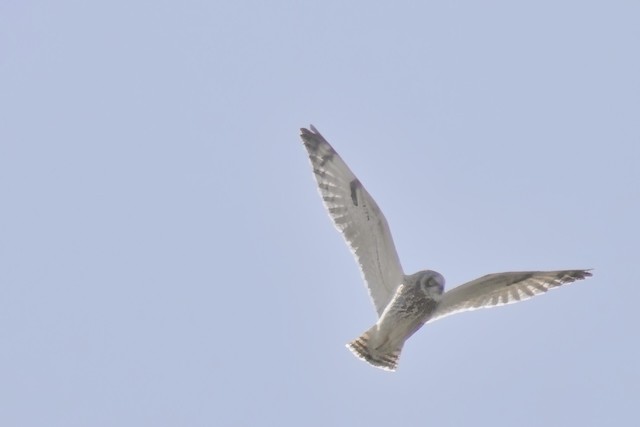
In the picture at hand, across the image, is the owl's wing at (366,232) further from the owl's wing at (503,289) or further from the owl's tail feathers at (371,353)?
the owl's wing at (503,289)

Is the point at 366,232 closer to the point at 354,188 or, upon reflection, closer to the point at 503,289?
the point at 354,188

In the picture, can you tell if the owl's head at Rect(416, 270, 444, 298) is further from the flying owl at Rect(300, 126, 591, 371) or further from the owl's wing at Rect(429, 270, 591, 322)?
the owl's wing at Rect(429, 270, 591, 322)

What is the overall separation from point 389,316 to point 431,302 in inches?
16.9

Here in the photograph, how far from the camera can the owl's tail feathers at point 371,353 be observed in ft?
51.3

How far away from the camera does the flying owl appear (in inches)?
610

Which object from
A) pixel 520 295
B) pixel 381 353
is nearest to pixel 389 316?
pixel 381 353

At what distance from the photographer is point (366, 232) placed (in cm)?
1574

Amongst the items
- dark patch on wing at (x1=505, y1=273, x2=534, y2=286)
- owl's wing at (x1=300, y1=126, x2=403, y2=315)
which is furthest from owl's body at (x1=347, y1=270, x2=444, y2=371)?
dark patch on wing at (x1=505, y1=273, x2=534, y2=286)

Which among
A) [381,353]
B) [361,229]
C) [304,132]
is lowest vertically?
[381,353]

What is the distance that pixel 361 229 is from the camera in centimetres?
1577

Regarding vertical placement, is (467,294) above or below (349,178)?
below

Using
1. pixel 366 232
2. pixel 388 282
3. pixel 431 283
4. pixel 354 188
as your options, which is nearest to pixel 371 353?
pixel 388 282

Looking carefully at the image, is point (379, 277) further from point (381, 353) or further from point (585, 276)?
point (585, 276)

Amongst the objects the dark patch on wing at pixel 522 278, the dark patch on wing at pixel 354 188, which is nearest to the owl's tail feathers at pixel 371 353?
the dark patch on wing at pixel 354 188
